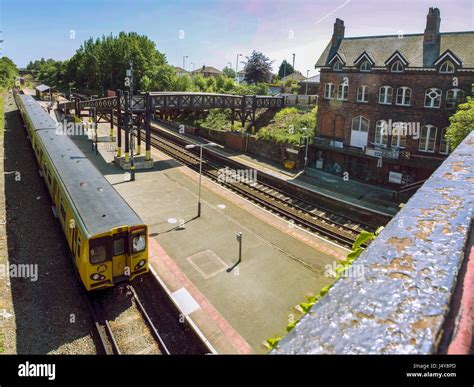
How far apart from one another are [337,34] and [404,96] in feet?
35.2

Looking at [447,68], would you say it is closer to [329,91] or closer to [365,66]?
[365,66]

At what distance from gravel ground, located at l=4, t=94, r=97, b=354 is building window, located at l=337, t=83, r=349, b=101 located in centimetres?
2554

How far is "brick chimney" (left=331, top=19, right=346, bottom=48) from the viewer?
3500 cm

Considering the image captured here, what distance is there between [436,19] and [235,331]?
2914 cm

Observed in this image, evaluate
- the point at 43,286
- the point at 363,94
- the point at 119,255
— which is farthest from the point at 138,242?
the point at 363,94

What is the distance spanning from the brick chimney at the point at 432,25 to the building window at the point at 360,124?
756cm

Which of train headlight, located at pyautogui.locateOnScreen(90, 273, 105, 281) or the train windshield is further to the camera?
the train windshield

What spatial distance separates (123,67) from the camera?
73.2 m

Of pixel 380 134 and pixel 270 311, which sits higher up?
pixel 380 134

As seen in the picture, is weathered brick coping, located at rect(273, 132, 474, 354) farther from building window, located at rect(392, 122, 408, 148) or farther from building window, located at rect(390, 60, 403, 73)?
building window, located at rect(390, 60, 403, 73)

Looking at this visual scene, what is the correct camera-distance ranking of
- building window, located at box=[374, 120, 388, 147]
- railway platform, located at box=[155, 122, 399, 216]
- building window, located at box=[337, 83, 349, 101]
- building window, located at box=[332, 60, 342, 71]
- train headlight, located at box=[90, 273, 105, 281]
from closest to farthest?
1. train headlight, located at box=[90, 273, 105, 281]
2. railway platform, located at box=[155, 122, 399, 216]
3. building window, located at box=[374, 120, 388, 147]
4. building window, located at box=[337, 83, 349, 101]
5. building window, located at box=[332, 60, 342, 71]

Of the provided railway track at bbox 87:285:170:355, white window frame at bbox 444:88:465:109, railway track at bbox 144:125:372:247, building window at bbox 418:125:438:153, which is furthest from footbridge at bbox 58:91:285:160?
white window frame at bbox 444:88:465:109

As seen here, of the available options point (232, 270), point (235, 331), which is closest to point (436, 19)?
point (232, 270)
